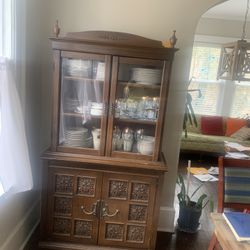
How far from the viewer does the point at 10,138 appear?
1.78 metres

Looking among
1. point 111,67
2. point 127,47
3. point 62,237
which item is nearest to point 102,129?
point 111,67

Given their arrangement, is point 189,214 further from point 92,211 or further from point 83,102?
point 83,102

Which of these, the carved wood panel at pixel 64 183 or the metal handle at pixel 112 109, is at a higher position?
the metal handle at pixel 112 109

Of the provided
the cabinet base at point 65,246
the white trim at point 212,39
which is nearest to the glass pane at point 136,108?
the cabinet base at point 65,246

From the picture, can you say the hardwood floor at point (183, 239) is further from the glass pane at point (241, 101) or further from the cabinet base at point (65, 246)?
the glass pane at point (241, 101)

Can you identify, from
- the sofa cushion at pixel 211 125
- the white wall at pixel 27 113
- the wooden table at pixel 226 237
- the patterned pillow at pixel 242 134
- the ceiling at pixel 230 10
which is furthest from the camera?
the sofa cushion at pixel 211 125

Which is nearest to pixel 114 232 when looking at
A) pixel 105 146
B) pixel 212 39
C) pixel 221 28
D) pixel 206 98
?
pixel 105 146

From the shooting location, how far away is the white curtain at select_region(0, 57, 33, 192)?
1.71 m

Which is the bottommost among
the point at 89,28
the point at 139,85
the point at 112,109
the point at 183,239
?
the point at 183,239

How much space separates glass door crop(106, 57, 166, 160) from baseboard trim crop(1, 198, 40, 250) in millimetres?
935

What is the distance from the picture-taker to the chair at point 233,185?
180 cm

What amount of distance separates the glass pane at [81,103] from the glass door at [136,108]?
0.12 meters

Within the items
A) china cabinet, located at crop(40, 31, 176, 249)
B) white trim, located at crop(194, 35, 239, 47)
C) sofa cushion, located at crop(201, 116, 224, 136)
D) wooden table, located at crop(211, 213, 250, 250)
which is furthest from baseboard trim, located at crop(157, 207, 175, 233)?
white trim, located at crop(194, 35, 239, 47)

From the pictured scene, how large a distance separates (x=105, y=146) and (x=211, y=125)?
3.91 m
